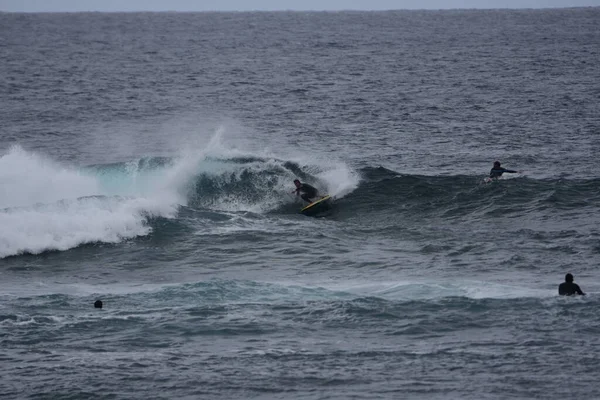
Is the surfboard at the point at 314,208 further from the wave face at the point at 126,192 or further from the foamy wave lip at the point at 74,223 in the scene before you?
the foamy wave lip at the point at 74,223

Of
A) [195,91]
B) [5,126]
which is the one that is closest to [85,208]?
[5,126]

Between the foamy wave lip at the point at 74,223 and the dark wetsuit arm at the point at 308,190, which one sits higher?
the dark wetsuit arm at the point at 308,190

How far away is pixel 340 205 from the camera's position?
34.7 meters

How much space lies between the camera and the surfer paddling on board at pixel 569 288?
21812 mm

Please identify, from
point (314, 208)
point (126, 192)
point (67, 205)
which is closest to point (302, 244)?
point (314, 208)

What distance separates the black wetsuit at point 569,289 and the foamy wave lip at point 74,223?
13914 millimetres

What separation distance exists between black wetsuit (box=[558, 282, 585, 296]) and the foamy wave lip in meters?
13.9

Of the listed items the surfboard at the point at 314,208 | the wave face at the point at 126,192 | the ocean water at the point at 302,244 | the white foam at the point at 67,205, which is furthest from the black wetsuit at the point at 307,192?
→ the white foam at the point at 67,205

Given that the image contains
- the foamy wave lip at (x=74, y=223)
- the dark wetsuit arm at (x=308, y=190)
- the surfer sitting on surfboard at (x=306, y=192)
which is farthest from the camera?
the dark wetsuit arm at (x=308, y=190)

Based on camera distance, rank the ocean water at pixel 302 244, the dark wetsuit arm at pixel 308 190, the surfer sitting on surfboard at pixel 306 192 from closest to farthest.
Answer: the ocean water at pixel 302 244 < the surfer sitting on surfboard at pixel 306 192 < the dark wetsuit arm at pixel 308 190

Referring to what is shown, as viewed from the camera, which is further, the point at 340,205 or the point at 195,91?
the point at 195,91

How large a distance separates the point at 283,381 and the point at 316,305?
177 inches

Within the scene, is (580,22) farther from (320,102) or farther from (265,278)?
(265,278)

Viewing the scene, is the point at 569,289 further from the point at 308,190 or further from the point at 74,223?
the point at 74,223
